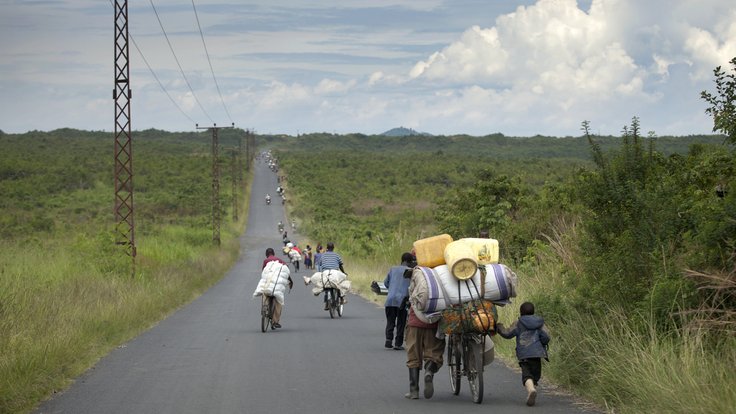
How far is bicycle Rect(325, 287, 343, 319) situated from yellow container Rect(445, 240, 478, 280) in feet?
45.6

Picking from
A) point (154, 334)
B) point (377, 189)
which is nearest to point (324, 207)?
point (377, 189)

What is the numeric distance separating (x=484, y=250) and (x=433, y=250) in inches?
22.4

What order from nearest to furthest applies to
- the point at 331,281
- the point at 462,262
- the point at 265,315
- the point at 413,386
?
the point at 462,262 → the point at 413,386 → the point at 265,315 → the point at 331,281

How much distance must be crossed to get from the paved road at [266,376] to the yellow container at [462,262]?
1.48m

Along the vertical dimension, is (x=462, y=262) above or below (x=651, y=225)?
below

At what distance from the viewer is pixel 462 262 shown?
34.1 ft

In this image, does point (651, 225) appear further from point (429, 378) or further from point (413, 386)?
point (413, 386)

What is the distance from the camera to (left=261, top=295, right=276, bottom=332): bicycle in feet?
66.9

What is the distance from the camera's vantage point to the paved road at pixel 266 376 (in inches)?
424

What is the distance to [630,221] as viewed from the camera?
39.7 ft

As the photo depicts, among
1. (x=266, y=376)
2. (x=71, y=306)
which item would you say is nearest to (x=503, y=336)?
(x=266, y=376)

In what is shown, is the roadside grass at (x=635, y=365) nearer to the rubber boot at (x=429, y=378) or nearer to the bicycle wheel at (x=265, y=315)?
the rubber boot at (x=429, y=378)

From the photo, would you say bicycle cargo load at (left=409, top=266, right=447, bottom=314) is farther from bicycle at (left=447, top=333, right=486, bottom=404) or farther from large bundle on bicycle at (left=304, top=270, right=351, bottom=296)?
large bundle on bicycle at (left=304, top=270, right=351, bottom=296)

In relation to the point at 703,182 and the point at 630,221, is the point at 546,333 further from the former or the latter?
the point at 703,182
